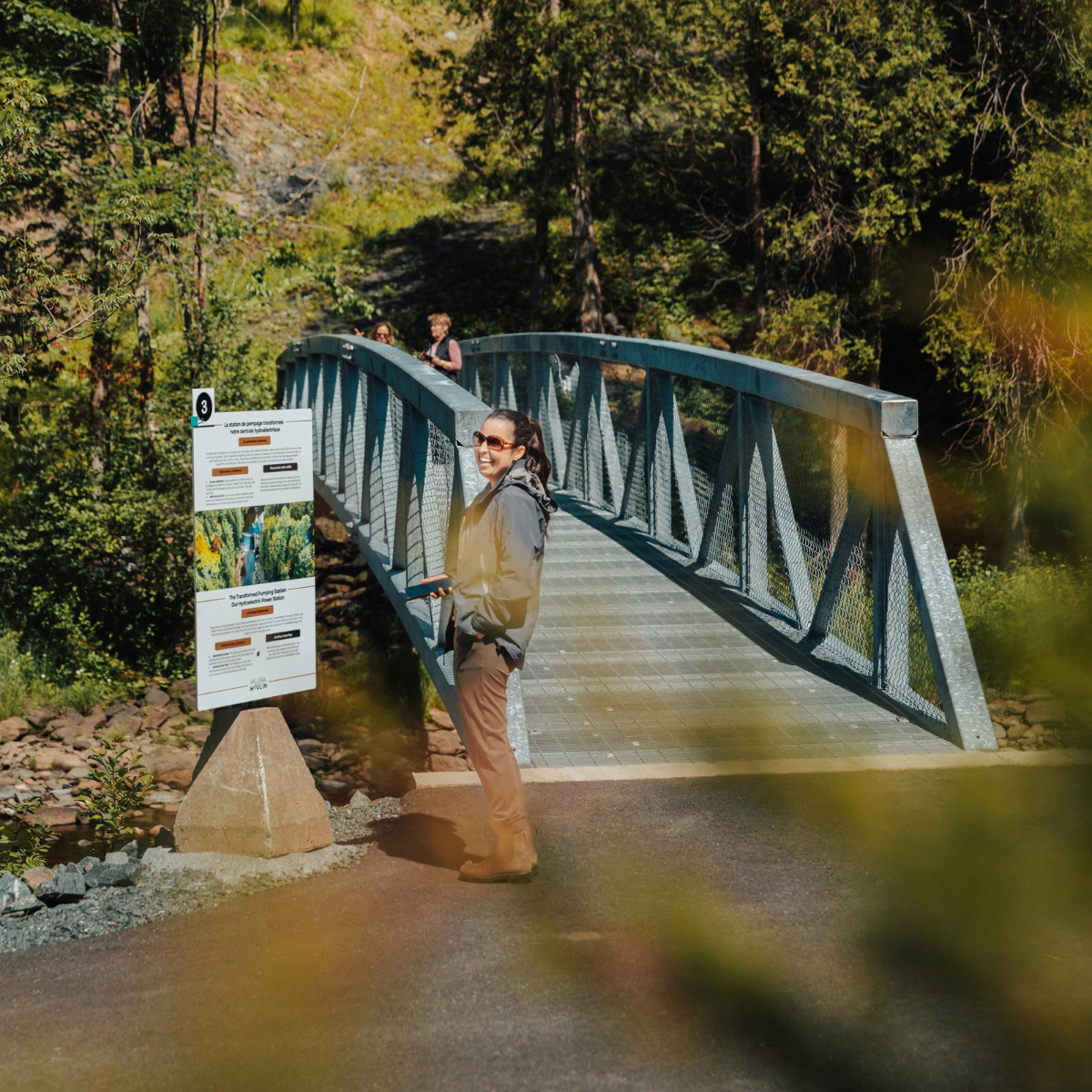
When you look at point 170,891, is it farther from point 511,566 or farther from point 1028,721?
point 1028,721

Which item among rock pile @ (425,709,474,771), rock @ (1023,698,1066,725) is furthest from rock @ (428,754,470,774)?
rock @ (1023,698,1066,725)

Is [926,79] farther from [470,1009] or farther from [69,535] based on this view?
[470,1009]

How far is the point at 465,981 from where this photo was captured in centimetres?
384

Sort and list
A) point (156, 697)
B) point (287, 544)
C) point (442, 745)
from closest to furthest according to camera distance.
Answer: point (287, 544) → point (442, 745) → point (156, 697)

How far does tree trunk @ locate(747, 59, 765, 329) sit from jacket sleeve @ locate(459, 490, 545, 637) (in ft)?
51.8

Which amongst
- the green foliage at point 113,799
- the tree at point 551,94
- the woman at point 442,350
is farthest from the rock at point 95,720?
the tree at point 551,94

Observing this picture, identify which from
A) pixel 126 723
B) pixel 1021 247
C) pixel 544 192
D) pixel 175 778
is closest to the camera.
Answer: pixel 175 778

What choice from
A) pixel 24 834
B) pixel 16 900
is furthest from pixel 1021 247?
pixel 16 900

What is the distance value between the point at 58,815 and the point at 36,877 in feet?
16.5

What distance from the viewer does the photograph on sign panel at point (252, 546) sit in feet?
16.6

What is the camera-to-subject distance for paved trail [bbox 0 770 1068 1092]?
336 cm

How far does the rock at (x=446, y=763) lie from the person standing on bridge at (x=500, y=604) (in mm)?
6697

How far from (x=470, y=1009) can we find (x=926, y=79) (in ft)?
54.9

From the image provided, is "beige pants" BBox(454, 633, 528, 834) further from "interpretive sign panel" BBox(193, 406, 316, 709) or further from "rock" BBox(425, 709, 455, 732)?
"rock" BBox(425, 709, 455, 732)
